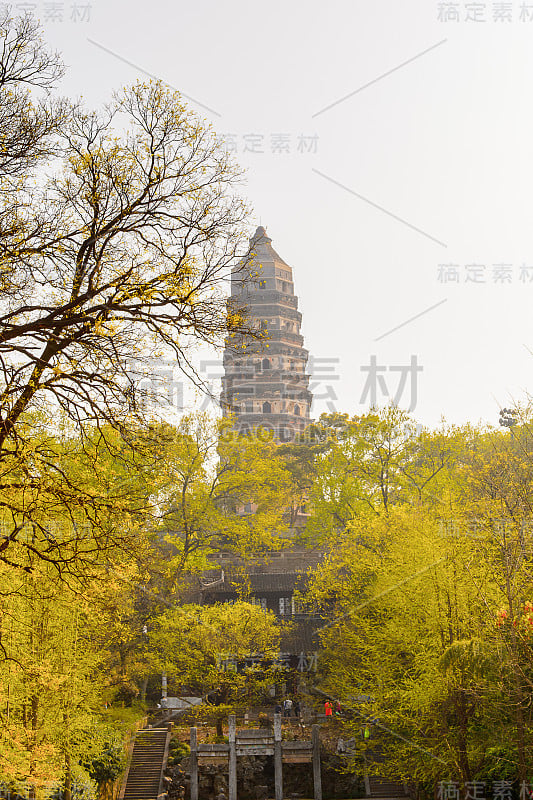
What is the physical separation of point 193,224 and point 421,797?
53.3 ft

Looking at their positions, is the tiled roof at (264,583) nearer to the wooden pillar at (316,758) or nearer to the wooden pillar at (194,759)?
the wooden pillar at (194,759)

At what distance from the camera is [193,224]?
7.32 metres

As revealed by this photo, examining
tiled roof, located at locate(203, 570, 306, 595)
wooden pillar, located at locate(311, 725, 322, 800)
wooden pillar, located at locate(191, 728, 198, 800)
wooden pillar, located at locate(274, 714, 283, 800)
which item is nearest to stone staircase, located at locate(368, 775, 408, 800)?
wooden pillar, located at locate(311, 725, 322, 800)

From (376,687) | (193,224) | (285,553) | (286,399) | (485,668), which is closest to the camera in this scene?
(193,224)

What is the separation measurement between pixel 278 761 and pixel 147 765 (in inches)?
149

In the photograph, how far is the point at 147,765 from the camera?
21953 mm

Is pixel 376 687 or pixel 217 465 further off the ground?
pixel 217 465

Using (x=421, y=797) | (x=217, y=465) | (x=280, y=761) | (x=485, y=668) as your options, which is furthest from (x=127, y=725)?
(x=485, y=668)

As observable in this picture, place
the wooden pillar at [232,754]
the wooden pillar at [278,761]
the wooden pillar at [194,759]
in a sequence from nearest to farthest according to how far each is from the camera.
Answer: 1. the wooden pillar at [194,759]
2. the wooden pillar at [232,754]
3. the wooden pillar at [278,761]

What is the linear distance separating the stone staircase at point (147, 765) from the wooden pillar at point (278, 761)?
3279mm

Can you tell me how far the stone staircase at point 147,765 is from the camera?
2091 cm

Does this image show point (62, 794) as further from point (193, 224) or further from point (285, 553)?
point (285, 553)

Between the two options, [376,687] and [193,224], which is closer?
[193,224]

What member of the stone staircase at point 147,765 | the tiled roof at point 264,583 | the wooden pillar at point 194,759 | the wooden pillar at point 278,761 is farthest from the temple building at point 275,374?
the wooden pillar at point 194,759
